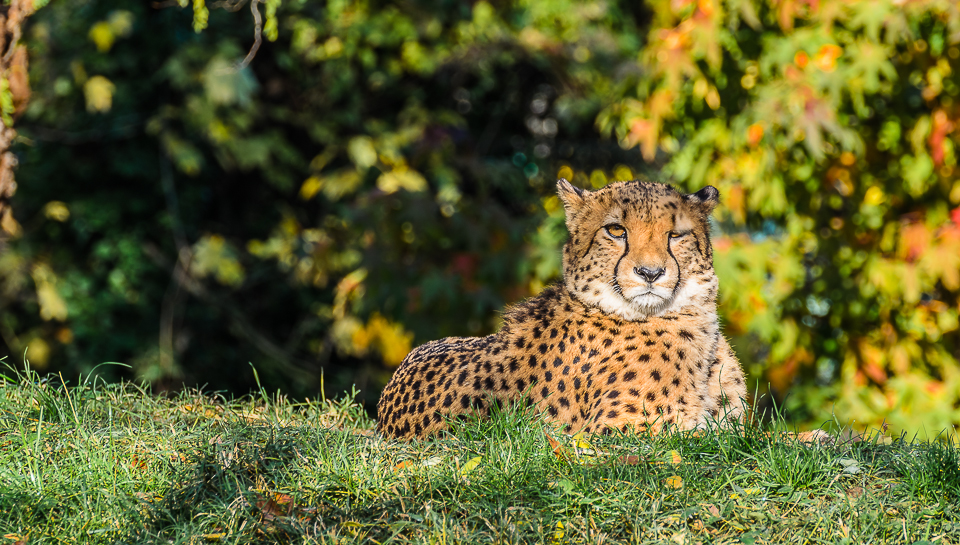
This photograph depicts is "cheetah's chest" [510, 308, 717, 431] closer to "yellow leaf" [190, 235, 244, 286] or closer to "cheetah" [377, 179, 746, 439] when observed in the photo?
"cheetah" [377, 179, 746, 439]

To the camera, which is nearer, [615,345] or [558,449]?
[558,449]

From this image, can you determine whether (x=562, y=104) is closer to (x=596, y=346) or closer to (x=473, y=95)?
(x=473, y=95)

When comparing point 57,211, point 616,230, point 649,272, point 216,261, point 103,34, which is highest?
point 103,34

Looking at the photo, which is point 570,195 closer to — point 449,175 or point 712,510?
point 712,510

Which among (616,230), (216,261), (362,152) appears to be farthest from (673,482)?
(216,261)

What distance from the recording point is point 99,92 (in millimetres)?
10195

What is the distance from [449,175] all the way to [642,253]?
6.96 meters

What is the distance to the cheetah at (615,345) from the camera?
3.70 meters


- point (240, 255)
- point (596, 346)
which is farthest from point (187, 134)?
point (596, 346)

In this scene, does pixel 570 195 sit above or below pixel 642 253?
above

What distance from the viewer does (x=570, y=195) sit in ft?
13.5

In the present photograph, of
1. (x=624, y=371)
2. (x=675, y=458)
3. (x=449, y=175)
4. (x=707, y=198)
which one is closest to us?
(x=675, y=458)

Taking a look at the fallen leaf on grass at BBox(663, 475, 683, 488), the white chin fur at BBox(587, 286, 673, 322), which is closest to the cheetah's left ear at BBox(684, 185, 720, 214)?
the white chin fur at BBox(587, 286, 673, 322)

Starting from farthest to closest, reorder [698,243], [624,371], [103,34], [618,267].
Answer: [103,34]
[698,243]
[618,267]
[624,371]
